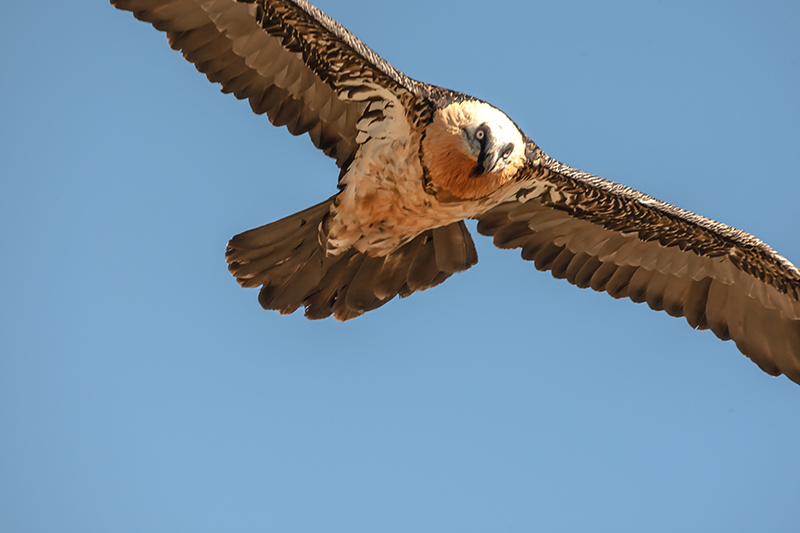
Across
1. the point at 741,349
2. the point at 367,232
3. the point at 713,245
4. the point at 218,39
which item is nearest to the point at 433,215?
the point at 367,232

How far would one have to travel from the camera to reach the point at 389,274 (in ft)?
25.3

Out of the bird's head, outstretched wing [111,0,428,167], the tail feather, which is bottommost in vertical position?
the tail feather

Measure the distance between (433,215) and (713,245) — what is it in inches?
101

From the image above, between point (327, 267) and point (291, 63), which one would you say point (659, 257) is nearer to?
point (327, 267)

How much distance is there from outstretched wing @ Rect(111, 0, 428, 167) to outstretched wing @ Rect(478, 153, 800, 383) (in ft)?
5.14

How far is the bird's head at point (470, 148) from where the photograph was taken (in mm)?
6359

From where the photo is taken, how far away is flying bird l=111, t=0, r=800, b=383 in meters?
6.50

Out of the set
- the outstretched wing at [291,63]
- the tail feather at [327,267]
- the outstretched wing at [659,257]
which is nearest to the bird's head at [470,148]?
the outstretched wing at [291,63]

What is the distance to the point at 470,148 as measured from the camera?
6.38m

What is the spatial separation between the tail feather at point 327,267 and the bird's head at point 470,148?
3.73 feet

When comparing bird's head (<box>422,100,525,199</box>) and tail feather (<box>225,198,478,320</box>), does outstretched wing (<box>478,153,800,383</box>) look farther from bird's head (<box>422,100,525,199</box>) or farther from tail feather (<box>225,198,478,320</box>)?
bird's head (<box>422,100,525,199</box>)

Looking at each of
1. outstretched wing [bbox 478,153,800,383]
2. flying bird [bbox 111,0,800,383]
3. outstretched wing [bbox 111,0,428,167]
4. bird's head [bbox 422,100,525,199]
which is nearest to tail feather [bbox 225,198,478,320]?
flying bird [bbox 111,0,800,383]

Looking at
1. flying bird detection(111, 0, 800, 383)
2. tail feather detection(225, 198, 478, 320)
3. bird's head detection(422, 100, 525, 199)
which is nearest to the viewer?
bird's head detection(422, 100, 525, 199)

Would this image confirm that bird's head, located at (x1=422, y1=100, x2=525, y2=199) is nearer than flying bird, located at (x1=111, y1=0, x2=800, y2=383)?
Yes
